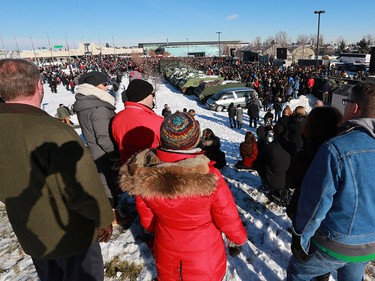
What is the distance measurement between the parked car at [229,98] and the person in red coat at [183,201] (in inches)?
554

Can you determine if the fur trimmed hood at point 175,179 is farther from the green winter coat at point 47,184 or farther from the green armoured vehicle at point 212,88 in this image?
the green armoured vehicle at point 212,88

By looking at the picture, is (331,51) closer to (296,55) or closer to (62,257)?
(296,55)

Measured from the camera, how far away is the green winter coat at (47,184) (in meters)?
1.42

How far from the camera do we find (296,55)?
180ft

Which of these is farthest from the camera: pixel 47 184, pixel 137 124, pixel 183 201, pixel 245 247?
pixel 245 247

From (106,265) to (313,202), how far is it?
2560 mm

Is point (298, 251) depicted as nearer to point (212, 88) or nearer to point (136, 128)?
point (136, 128)

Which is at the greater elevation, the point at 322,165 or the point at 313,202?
the point at 322,165

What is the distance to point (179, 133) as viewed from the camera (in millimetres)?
1592

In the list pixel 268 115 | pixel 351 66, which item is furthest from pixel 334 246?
pixel 351 66

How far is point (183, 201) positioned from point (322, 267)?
1254 mm

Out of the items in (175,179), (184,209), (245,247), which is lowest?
(245,247)

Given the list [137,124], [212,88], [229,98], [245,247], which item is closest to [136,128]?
[137,124]

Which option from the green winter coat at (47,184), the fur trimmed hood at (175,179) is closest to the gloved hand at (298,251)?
the fur trimmed hood at (175,179)
